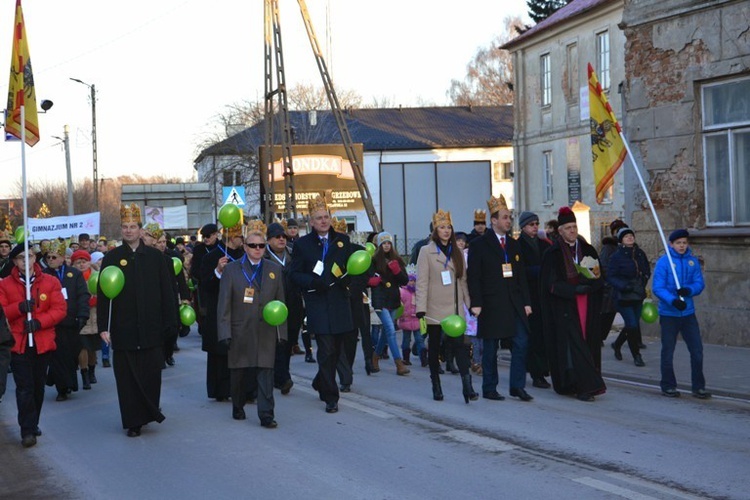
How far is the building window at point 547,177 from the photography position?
4428 cm

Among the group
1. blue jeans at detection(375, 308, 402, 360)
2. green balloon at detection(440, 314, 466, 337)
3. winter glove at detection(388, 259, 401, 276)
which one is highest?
winter glove at detection(388, 259, 401, 276)

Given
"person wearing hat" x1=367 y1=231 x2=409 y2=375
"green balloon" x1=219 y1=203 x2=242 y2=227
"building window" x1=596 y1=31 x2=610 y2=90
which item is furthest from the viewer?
"building window" x1=596 y1=31 x2=610 y2=90

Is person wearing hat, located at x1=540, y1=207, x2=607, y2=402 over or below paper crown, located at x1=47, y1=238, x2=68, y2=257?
below

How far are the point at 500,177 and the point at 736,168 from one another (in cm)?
4646

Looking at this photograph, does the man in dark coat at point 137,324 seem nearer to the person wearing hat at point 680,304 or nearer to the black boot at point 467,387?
the black boot at point 467,387

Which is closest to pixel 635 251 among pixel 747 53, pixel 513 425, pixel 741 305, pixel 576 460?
pixel 741 305

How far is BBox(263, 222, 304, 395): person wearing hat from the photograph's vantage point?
12.7 m

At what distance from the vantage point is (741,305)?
53.0ft

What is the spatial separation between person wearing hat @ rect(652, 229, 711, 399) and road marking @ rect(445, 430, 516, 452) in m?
3.17

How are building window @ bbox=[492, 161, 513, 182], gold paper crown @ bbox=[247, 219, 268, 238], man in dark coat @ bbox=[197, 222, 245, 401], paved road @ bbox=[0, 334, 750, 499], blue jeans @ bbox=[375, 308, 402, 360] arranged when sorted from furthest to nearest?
building window @ bbox=[492, 161, 513, 182], blue jeans @ bbox=[375, 308, 402, 360], man in dark coat @ bbox=[197, 222, 245, 401], gold paper crown @ bbox=[247, 219, 268, 238], paved road @ bbox=[0, 334, 750, 499]

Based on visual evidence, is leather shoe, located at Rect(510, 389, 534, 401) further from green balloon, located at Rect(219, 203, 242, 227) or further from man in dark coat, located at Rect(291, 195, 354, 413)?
green balloon, located at Rect(219, 203, 242, 227)

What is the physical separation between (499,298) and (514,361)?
2.42ft

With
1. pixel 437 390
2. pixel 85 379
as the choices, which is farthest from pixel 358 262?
pixel 85 379

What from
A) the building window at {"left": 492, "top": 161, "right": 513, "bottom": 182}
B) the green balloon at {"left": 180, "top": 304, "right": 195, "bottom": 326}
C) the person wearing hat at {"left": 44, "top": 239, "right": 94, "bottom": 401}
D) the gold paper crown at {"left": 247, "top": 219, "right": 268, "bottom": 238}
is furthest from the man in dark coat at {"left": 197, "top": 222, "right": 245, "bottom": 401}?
the building window at {"left": 492, "top": 161, "right": 513, "bottom": 182}
